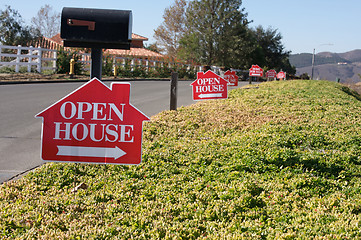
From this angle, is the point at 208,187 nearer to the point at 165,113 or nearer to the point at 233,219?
the point at 233,219

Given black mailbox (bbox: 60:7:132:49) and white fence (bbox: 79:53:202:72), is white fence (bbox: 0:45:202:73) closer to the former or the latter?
white fence (bbox: 79:53:202:72)

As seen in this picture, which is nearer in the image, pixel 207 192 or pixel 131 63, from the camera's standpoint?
pixel 207 192

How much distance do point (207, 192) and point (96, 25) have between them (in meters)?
2.40

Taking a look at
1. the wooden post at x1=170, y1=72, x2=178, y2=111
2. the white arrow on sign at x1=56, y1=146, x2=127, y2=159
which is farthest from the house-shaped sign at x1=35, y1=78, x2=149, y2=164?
the wooden post at x1=170, y1=72, x2=178, y2=111

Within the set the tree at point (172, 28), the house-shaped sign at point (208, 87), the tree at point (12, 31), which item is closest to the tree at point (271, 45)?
the tree at point (172, 28)

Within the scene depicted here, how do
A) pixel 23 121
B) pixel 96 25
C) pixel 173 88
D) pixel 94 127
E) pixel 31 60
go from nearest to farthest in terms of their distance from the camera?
1. pixel 94 127
2. pixel 96 25
3. pixel 23 121
4. pixel 173 88
5. pixel 31 60

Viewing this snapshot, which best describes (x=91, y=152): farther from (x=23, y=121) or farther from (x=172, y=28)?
(x=172, y=28)

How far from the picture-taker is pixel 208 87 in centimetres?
1155

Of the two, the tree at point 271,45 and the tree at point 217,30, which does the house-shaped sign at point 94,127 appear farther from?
the tree at point 271,45

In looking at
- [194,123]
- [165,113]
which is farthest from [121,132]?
[165,113]

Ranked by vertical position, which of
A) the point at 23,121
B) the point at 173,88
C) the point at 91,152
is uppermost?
the point at 173,88

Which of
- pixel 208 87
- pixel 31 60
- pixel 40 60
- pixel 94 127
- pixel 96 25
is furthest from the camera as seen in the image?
pixel 31 60

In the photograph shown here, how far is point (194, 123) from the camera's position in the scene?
32.0ft

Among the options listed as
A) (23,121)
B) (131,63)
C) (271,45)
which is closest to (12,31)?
(131,63)
